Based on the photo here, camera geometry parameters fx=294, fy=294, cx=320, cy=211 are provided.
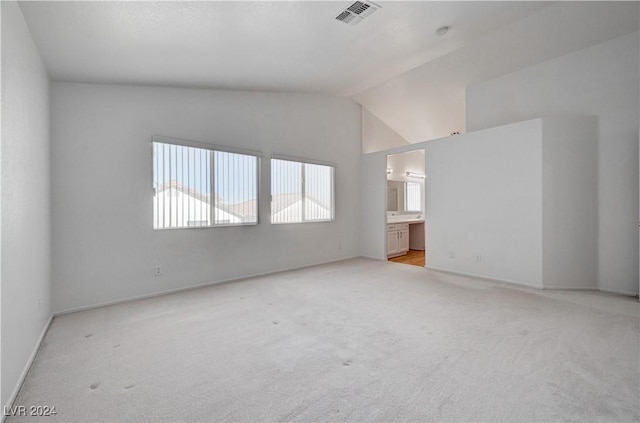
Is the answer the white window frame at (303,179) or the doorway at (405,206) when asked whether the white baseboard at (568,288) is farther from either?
the white window frame at (303,179)

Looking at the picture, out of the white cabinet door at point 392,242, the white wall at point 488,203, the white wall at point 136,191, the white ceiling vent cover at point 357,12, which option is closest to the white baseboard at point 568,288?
the white wall at point 488,203

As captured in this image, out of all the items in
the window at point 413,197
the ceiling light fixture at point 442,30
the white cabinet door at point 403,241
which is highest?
the ceiling light fixture at point 442,30

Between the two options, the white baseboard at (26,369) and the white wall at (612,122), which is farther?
the white wall at (612,122)

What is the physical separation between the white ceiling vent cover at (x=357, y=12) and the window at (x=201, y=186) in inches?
99.9

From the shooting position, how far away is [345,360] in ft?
7.34

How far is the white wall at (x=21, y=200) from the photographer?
73.2 inches

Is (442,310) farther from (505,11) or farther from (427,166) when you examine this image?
(505,11)

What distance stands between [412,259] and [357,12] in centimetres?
511

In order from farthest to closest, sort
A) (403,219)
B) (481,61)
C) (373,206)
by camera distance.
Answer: (403,219) → (373,206) → (481,61)

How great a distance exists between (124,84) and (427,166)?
488 centimetres

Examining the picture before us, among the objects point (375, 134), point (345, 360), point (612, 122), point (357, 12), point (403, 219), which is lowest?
point (345, 360)

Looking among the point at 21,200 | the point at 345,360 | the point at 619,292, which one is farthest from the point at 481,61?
the point at 21,200

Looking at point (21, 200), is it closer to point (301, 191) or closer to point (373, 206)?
point (301, 191)

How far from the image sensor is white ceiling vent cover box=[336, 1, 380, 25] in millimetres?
2820
